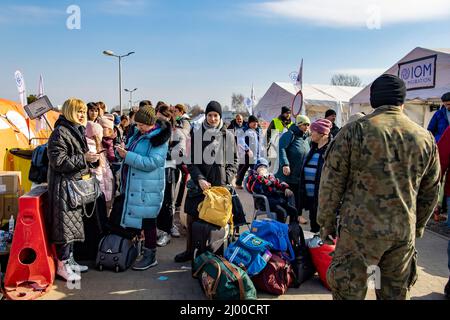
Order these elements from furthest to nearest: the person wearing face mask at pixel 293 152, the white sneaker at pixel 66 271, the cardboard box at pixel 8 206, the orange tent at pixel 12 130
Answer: the orange tent at pixel 12 130 → the person wearing face mask at pixel 293 152 → the cardboard box at pixel 8 206 → the white sneaker at pixel 66 271

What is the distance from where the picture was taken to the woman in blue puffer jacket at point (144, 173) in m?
3.78

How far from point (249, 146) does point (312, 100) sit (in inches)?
335

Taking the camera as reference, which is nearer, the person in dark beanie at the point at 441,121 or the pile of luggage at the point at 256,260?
the pile of luggage at the point at 256,260

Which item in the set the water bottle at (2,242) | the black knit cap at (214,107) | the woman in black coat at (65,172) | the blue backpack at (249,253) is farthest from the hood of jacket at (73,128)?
the blue backpack at (249,253)

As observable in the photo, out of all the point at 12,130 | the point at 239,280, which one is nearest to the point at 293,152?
the point at 239,280

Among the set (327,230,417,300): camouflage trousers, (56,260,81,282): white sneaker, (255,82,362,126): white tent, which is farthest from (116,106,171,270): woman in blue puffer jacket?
(255,82,362,126): white tent

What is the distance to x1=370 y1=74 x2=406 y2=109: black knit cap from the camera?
218 cm

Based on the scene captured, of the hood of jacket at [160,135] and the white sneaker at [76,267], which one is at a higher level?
the hood of jacket at [160,135]

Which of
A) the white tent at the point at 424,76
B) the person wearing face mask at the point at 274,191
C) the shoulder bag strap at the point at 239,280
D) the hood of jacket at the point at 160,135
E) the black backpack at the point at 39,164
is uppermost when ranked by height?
the white tent at the point at 424,76

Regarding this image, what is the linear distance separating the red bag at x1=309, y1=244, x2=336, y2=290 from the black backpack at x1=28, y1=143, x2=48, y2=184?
2937 mm

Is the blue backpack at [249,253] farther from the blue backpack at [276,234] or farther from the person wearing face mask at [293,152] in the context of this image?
the person wearing face mask at [293,152]

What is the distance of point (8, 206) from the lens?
429cm

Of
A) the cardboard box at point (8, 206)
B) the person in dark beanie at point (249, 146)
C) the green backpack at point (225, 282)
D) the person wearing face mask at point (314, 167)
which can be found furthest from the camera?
the person in dark beanie at point (249, 146)

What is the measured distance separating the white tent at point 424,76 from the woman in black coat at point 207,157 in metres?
5.78
